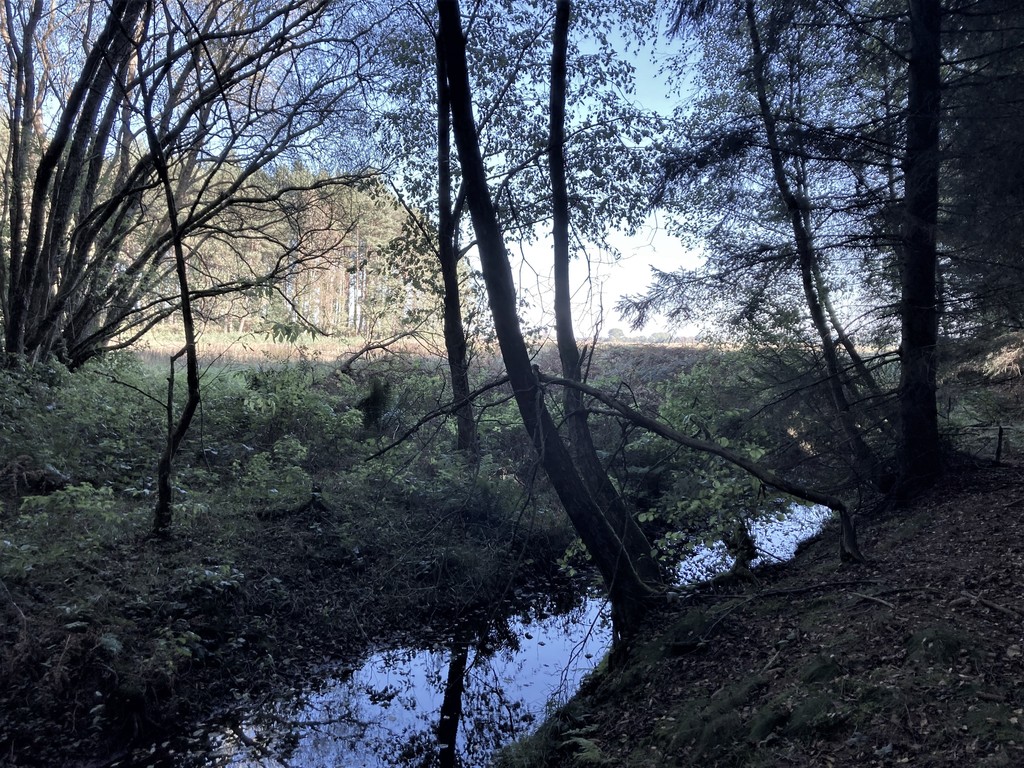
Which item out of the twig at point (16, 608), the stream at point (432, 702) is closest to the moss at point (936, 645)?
the stream at point (432, 702)

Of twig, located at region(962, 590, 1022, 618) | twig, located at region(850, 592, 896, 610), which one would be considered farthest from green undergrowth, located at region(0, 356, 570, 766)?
twig, located at region(962, 590, 1022, 618)

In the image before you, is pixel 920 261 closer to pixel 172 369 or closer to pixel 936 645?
pixel 936 645

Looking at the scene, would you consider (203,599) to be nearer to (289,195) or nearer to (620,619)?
(620,619)

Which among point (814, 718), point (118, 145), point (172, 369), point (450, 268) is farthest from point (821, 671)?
point (118, 145)

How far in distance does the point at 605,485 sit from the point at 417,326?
771cm

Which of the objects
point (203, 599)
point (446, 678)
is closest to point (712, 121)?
point (446, 678)

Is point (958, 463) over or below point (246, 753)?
over

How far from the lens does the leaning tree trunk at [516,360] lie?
6.01m

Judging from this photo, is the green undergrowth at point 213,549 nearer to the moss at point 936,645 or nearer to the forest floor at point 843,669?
the forest floor at point 843,669

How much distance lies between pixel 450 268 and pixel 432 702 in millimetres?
7459

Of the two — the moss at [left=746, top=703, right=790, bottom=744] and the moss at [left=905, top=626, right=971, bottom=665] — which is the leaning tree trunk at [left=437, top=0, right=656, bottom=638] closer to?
the moss at [left=746, top=703, right=790, bottom=744]

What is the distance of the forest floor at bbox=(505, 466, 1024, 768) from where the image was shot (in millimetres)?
3494

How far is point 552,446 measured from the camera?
6168mm

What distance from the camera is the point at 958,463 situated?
7.90m
